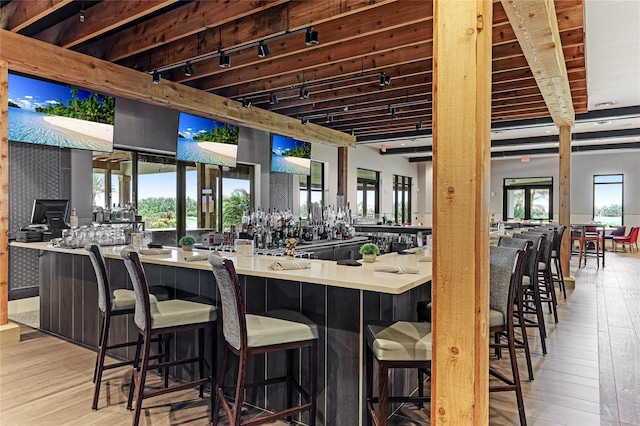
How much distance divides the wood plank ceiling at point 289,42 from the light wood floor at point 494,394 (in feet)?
10.6

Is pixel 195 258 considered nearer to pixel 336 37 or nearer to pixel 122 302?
pixel 122 302

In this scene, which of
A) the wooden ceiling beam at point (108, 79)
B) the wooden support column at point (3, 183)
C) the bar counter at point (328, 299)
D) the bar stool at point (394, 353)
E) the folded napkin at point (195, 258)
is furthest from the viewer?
the wooden ceiling beam at point (108, 79)

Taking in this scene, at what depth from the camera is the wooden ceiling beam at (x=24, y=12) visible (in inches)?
153

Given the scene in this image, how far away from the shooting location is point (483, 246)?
1604 millimetres

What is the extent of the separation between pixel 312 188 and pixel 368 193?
346 centimetres

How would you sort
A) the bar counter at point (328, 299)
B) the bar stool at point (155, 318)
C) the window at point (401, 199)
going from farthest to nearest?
the window at point (401, 199)
the bar stool at point (155, 318)
the bar counter at point (328, 299)

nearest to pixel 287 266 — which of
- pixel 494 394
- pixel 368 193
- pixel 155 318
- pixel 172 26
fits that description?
pixel 155 318

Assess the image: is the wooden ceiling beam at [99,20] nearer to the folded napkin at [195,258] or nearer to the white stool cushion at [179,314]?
the folded napkin at [195,258]

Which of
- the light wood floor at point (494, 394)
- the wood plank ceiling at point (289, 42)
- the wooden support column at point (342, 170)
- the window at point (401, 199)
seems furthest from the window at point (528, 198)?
the light wood floor at point (494, 394)

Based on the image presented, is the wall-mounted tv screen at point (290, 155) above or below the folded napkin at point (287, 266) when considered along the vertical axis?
above

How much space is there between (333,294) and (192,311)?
96 centimetres

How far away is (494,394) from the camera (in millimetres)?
3156

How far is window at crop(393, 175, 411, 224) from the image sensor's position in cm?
1603

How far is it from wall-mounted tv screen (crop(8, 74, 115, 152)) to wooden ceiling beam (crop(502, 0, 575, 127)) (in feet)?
18.1
